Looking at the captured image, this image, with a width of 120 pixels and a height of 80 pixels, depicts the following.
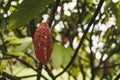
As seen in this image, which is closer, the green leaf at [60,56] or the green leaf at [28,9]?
the green leaf at [28,9]

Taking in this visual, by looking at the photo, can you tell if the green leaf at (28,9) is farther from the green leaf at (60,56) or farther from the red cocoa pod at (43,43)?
the green leaf at (60,56)

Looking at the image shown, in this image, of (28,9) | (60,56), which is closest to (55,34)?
(60,56)

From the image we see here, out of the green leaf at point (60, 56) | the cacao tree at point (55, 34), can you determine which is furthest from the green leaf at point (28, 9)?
the green leaf at point (60, 56)

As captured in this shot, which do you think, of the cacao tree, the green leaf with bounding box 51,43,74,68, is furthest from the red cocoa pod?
the green leaf with bounding box 51,43,74,68

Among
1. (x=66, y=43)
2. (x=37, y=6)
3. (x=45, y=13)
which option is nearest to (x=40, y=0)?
(x=37, y=6)

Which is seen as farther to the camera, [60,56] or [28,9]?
[60,56]

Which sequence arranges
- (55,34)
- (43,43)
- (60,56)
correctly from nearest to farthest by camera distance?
(43,43) → (60,56) → (55,34)

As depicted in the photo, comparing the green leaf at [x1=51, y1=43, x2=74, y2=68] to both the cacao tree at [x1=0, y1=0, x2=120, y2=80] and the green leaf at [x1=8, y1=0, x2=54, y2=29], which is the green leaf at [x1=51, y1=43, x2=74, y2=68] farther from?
the green leaf at [x1=8, y1=0, x2=54, y2=29]

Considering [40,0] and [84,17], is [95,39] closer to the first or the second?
[84,17]

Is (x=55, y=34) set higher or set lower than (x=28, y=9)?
higher

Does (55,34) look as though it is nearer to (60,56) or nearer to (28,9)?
(60,56)
